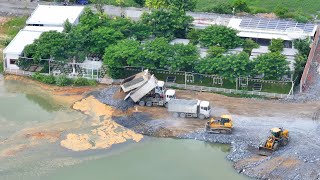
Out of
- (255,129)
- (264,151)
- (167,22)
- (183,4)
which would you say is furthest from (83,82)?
(264,151)

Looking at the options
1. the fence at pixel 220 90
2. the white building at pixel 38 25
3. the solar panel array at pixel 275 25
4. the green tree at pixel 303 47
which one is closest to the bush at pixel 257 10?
the solar panel array at pixel 275 25

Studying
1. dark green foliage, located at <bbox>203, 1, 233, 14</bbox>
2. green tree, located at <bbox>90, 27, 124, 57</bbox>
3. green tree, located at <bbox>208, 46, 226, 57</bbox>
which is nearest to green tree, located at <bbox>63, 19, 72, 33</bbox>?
green tree, located at <bbox>90, 27, 124, 57</bbox>

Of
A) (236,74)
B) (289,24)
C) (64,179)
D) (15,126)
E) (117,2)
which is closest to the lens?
(64,179)

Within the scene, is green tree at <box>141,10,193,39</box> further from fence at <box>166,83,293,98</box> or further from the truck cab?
the truck cab

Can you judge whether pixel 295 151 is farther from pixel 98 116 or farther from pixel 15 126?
pixel 15 126

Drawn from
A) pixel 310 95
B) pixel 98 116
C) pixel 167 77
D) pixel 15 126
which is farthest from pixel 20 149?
pixel 310 95
